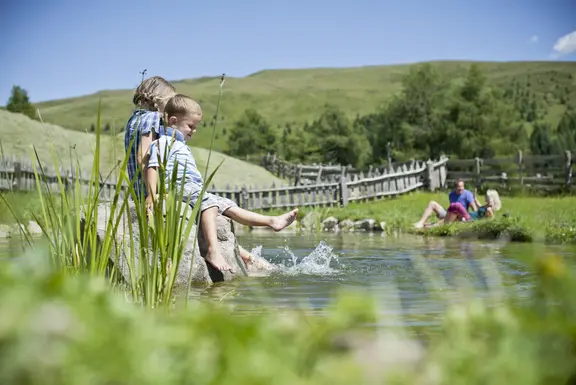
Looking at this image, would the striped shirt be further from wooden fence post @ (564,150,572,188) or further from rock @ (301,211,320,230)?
wooden fence post @ (564,150,572,188)

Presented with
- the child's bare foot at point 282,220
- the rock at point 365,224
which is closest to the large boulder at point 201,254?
the child's bare foot at point 282,220

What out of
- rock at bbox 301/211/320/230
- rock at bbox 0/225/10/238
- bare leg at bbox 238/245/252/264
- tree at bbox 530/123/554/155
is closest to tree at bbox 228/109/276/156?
tree at bbox 530/123/554/155

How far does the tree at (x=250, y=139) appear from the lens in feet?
153

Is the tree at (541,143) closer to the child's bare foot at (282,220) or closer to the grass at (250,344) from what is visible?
the child's bare foot at (282,220)

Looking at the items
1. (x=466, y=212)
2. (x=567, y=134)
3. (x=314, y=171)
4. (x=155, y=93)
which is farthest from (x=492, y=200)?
(x=567, y=134)

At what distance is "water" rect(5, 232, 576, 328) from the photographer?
173 inches

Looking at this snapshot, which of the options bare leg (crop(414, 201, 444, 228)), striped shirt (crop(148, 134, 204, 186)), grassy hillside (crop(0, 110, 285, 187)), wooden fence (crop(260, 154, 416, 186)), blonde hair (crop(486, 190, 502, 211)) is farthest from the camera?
wooden fence (crop(260, 154, 416, 186))

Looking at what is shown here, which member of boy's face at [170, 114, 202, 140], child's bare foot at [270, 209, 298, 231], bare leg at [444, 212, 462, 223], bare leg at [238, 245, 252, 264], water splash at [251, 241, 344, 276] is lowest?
bare leg at [444, 212, 462, 223]

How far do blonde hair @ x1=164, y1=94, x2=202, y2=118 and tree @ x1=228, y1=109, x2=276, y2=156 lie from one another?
4002 cm

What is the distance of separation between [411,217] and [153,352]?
51.0 ft

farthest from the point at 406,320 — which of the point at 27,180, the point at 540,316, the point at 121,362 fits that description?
the point at 27,180

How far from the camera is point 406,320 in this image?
4.03 metres

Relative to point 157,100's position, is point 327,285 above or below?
below

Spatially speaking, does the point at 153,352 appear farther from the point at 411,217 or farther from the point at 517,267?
the point at 411,217
